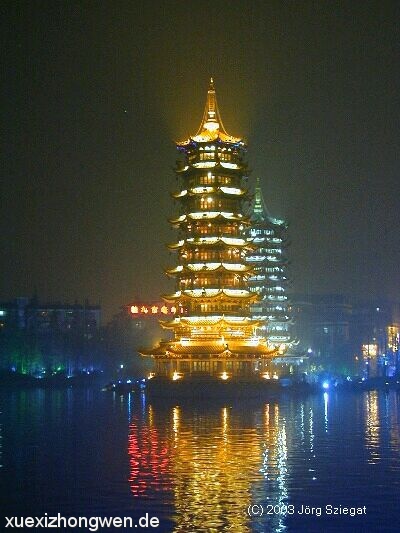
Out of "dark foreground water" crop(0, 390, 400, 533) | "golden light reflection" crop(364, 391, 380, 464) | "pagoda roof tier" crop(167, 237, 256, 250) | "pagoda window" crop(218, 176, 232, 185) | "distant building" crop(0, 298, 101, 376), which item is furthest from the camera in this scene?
"distant building" crop(0, 298, 101, 376)

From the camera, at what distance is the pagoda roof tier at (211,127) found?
83000mm

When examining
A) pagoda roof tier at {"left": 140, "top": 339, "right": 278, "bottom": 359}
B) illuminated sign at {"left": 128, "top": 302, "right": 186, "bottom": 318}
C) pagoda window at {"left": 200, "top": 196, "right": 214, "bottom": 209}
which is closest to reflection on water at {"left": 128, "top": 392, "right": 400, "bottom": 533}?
pagoda roof tier at {"left": 140, "top": 339, "right": 278, "bottom": 359}

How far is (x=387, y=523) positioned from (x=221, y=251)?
56272mm

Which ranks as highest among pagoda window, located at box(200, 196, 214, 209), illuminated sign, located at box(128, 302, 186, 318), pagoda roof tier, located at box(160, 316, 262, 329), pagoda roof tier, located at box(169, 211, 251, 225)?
pagoda window, located at box(200, 196, 214, 209)

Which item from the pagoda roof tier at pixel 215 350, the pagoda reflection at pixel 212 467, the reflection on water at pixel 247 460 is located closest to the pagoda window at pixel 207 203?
the pagoda roof tier at pixel 215 350

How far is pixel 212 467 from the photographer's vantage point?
111ft

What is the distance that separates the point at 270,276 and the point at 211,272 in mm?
32809

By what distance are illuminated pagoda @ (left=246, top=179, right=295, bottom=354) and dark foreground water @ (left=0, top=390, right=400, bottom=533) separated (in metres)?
50.2

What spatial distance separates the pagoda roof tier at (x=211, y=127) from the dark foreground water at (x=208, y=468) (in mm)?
30176

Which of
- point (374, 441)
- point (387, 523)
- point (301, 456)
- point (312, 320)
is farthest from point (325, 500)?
point (312, 320)

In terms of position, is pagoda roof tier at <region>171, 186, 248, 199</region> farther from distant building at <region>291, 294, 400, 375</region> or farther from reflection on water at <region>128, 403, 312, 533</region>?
distant building at <region>291, 294, 400, 375</region>

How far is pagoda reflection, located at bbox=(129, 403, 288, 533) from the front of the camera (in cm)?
2564

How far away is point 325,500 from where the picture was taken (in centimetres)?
2811

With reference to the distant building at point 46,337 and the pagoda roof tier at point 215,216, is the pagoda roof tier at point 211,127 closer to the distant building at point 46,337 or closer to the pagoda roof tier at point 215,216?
the pagoda roof tier at point 215,216
